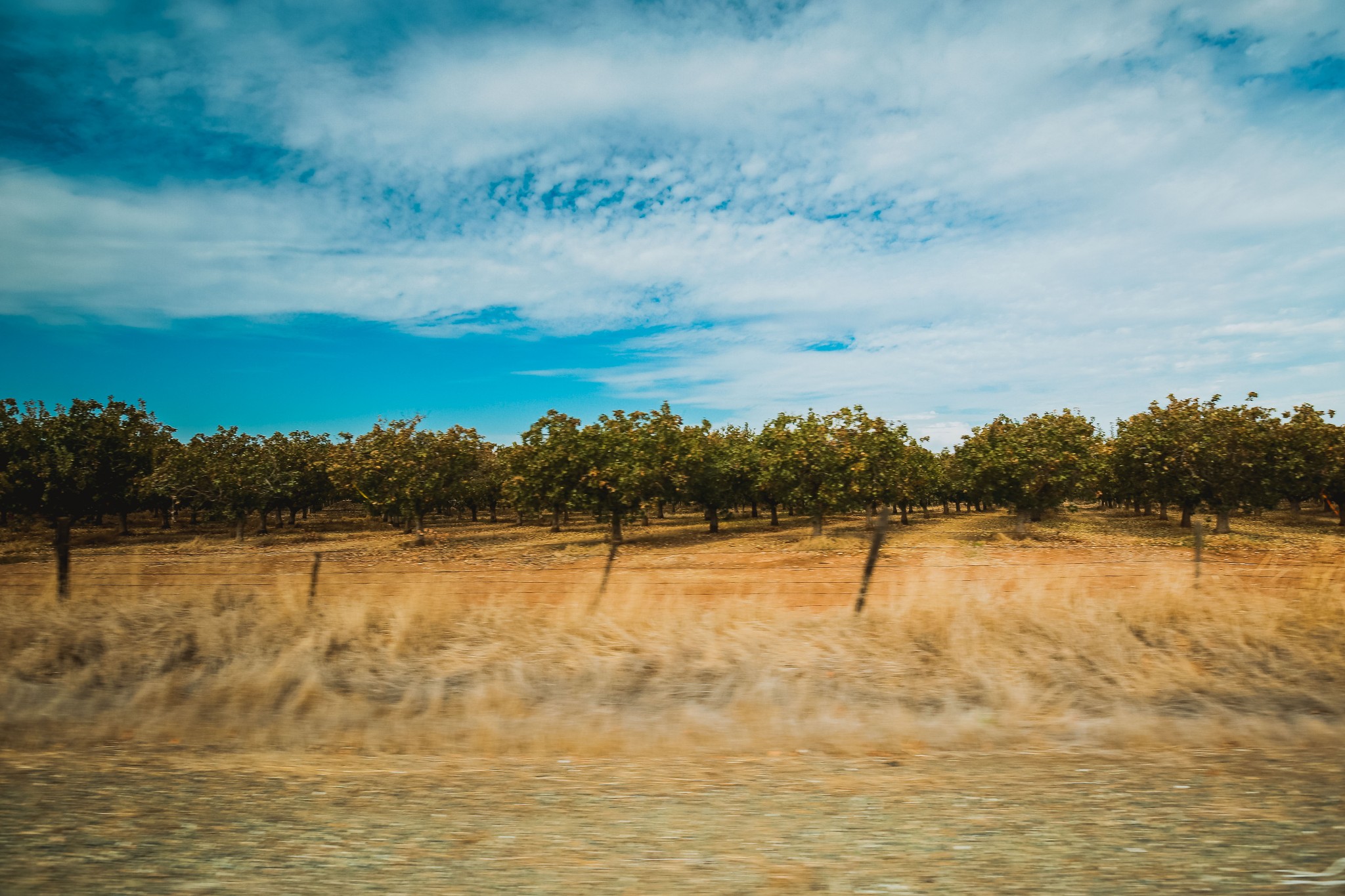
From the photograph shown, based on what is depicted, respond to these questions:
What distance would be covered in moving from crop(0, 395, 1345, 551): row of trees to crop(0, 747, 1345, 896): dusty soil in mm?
31570

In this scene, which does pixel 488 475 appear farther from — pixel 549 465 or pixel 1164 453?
pixel 1164 453

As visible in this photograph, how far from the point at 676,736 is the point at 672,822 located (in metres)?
2.21

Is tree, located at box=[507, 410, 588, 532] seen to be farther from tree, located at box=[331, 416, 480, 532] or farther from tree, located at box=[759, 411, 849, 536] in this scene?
tree, located at box=[759, 411, 849, 536]

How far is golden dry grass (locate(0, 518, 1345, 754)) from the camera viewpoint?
682cm

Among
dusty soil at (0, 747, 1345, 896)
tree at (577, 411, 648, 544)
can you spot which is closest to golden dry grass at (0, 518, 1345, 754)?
dusty soil at (0, 747, 1345, 896)

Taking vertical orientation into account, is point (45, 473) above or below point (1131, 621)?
above

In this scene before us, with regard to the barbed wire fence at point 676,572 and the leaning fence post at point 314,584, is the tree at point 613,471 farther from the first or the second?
the leaning fence post at point 314,584

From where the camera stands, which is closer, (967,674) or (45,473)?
(967,674)

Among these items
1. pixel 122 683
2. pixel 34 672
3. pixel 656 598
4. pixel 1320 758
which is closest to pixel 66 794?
pixel 122 683

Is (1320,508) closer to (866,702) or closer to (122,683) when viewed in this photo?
(866,702)

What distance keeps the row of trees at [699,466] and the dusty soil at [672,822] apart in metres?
31.6

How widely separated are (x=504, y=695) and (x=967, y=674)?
5.59 metres

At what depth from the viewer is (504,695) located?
7723mm

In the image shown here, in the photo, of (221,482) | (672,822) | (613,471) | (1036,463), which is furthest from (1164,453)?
(221,482)
